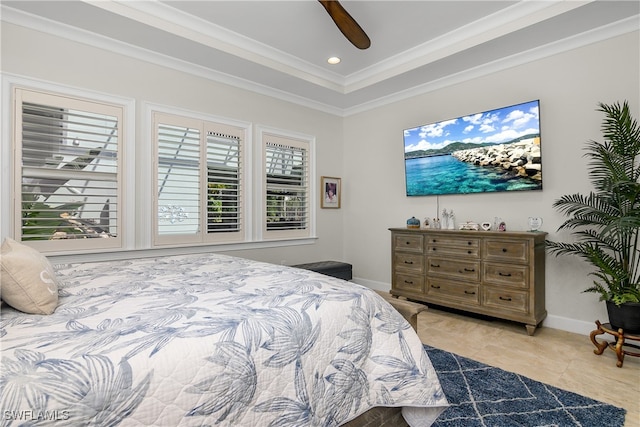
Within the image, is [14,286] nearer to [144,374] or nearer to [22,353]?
[22,353]

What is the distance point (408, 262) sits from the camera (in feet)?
13.0

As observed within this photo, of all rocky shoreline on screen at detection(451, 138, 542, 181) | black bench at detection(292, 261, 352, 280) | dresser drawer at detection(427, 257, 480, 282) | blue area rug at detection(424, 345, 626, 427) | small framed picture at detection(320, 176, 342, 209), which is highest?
rocky shoreline on screen at detection(451, 138, 542, 181)

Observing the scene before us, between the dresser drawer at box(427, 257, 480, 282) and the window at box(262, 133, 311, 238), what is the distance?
1.83m

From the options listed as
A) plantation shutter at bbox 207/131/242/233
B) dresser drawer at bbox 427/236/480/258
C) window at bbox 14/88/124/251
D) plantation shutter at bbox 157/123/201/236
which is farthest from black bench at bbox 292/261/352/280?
window at bbox 14/88/124/251

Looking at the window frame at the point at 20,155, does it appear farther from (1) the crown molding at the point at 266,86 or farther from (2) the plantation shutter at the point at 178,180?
(1) the crown molding at the point at 266,86

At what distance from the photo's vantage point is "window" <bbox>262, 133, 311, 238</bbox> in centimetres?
431

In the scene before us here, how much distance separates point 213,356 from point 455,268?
3121mm

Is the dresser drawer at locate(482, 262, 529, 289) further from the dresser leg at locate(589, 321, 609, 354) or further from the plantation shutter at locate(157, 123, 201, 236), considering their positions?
the plantation shutter at locate(157, 123, 201, 236)

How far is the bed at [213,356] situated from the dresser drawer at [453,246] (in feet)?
7.27

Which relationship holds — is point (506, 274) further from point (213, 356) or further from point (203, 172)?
point (203, 172)

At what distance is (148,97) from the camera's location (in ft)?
10.9

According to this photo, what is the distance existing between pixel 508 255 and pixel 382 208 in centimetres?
188

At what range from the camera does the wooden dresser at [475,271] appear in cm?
306

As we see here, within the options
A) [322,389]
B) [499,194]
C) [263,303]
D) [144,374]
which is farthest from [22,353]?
[499,194]
